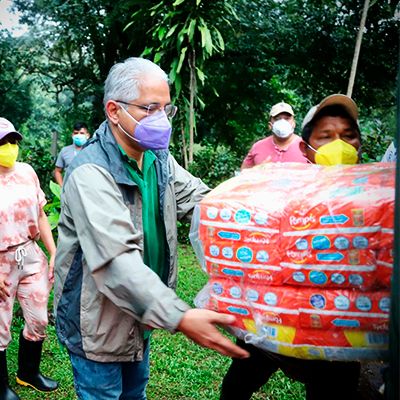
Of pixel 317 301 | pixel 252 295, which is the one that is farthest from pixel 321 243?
pixel 252 295

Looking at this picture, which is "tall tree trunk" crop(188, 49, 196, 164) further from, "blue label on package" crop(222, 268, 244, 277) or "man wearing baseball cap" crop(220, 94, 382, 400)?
"blue label on package" crop(222, 268, 244, 277)

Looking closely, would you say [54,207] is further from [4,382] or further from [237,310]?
[237,310]

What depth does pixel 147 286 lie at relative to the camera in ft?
5.22

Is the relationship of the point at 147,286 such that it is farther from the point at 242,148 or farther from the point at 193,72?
the point at 242,148

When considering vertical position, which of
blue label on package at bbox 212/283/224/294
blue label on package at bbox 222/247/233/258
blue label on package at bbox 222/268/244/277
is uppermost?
blue label on package at bbox 222/247/233/258

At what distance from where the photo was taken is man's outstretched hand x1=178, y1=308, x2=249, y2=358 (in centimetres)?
154

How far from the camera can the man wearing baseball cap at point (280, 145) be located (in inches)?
190

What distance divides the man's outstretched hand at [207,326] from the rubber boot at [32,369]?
2443mm

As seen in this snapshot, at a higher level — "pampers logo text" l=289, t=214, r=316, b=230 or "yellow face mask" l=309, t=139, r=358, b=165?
"yellow face mask" l=309, t=139, r=358, b=165

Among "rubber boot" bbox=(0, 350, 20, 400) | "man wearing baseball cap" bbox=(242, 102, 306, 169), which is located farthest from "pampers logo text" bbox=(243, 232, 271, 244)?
"man wearing baseball cap" bbox=(242, 102, 306, 169)

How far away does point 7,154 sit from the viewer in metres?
3.34

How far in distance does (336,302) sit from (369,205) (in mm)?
283

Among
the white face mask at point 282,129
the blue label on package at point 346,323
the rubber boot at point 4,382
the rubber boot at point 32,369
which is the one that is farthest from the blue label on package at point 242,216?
the white face mask at point 282,129

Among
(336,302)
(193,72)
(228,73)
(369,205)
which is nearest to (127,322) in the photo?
(336,302)
